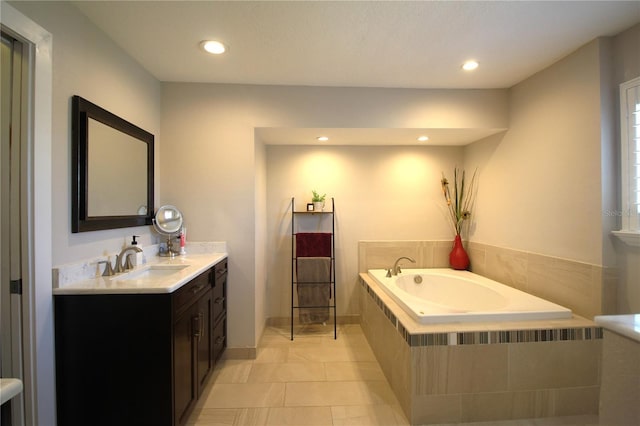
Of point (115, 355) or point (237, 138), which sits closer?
point (115, 355)

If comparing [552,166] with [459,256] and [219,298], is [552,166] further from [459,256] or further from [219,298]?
[219,298]

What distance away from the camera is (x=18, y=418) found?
4.14ft

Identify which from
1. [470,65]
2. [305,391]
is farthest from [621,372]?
[470,65]

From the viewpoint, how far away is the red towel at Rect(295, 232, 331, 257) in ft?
9.86

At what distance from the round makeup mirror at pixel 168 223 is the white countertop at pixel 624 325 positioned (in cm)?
254

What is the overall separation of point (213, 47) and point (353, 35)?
3.02 feet

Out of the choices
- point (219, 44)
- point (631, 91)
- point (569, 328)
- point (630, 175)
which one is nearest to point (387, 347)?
Answer: point (569, 328)

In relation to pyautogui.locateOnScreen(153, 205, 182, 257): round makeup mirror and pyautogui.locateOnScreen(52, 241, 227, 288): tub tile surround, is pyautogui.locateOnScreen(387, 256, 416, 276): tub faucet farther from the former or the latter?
pyautogui.locateOnScreen(52, 241, 227, 288): tub tile surround

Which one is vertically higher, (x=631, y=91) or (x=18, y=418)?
(x=631, y=91)

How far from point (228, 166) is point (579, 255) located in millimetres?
2692

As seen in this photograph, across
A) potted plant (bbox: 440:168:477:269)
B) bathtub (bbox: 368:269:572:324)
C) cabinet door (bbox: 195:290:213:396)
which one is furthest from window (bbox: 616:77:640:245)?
cabinet door (bbox: 195:290:213:396)

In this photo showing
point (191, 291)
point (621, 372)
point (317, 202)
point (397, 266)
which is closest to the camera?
point (621, 372)

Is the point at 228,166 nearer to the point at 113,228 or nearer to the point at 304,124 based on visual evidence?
the point at 304,124

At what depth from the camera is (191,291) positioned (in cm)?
171
